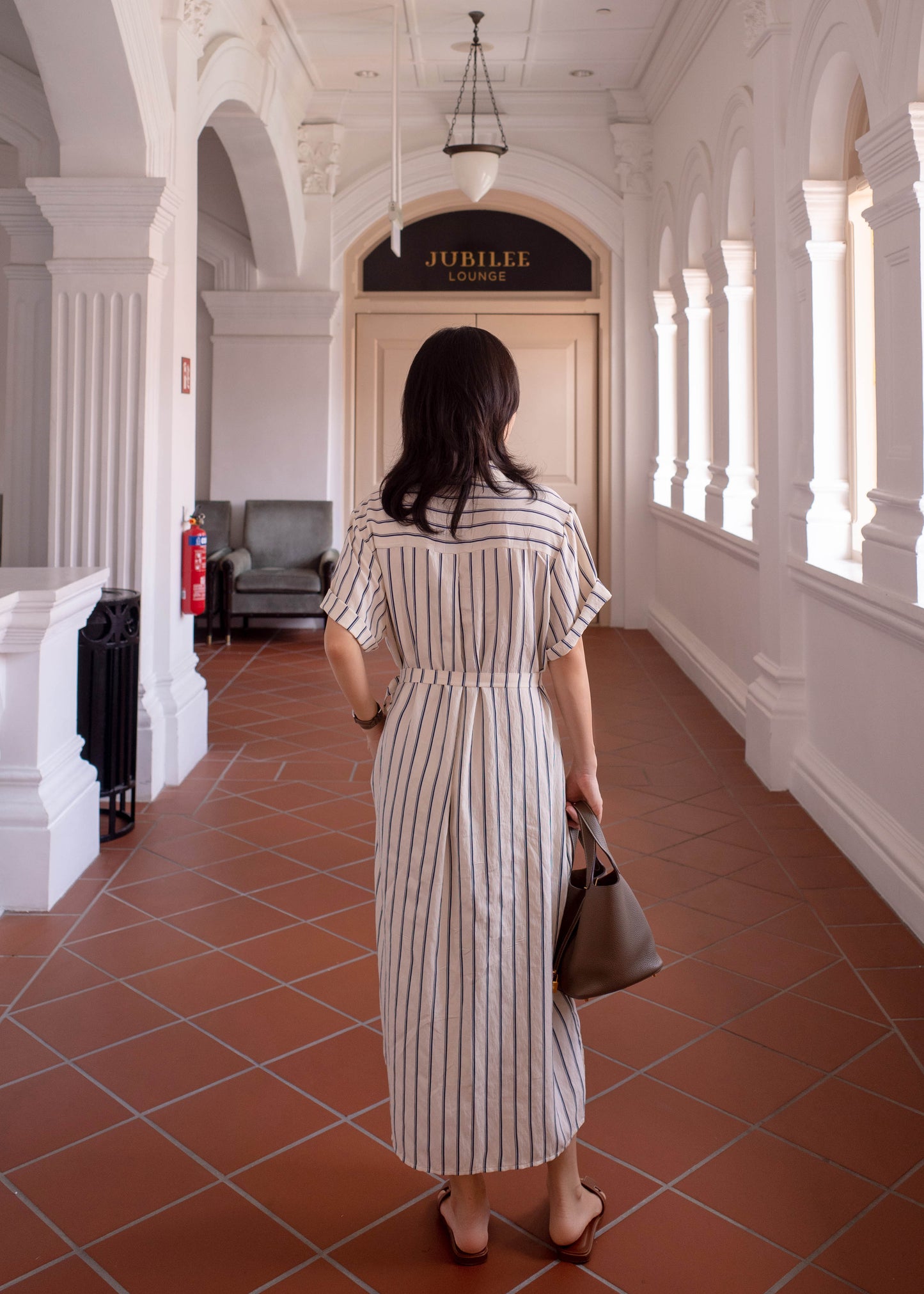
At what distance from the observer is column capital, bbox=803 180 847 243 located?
501cm

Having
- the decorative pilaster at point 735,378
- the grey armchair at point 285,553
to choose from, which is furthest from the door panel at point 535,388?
the decorative pilaster at point 735,378

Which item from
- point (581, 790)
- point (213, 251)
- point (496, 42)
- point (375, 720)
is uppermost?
point (496, 42)

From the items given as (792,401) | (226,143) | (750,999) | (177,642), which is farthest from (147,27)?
(750,999)

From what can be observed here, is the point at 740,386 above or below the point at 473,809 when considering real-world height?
above

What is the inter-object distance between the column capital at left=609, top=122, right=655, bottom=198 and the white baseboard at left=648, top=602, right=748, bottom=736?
3.72m

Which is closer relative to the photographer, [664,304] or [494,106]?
[664,304]

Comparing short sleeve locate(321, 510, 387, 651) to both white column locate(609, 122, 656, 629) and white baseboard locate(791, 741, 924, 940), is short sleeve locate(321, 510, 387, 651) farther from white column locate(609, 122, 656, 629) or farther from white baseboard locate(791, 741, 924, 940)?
white column locate(609, 122, 656, 629)

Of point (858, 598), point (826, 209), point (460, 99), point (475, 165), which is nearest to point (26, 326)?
point (475, 165)

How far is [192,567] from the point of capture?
19.0 ft

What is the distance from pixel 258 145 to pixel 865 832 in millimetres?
7048

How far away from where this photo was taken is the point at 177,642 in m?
5.76

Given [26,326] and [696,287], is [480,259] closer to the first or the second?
[696,287]

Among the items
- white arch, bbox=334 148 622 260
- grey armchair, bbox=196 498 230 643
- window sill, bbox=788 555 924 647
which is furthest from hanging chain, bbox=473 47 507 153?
window sill, bbox=788 555 924 647

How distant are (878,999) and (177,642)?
3.75 m
